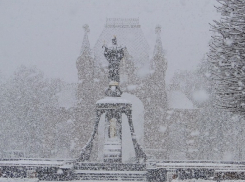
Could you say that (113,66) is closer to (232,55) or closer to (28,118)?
(232,55)

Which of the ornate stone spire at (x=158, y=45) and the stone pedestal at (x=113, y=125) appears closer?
the stone pedestal at (x=113, y=125)

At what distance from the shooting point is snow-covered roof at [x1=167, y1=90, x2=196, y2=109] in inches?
1247

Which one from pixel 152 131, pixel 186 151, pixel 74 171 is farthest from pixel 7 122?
pixel 74 171

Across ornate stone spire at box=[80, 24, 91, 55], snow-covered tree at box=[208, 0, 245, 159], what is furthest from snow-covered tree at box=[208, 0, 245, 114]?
ornate stone spire at box=[80, 24, 91, 55]

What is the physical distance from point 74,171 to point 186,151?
17.1m

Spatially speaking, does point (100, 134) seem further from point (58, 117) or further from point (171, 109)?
point (171, 109)

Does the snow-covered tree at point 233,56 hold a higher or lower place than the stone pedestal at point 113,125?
higher

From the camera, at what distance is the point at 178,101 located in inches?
1272

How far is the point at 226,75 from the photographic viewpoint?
13.9m

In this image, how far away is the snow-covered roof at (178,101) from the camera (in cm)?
3167

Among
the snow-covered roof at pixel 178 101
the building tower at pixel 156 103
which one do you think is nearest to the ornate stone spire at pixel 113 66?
the building tower at pixel 156 103

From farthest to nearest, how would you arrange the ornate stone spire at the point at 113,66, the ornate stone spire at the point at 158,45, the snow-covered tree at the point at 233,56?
the ornate stone spire at the point at 158,45
the ornate stone spire at the point at 113,66
the snow-covered tree at the point at 233,56

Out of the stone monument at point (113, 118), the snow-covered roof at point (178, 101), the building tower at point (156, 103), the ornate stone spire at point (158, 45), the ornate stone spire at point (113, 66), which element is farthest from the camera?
the ornate stone spire at point (158, 45)

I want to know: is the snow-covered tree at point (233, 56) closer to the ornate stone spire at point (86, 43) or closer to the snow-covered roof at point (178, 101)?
the snow-covered roof at point (178, 101)
